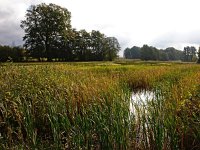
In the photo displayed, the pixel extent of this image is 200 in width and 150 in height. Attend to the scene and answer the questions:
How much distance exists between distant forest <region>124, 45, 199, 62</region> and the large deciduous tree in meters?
46.9

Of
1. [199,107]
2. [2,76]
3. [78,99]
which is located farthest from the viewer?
[2,76]

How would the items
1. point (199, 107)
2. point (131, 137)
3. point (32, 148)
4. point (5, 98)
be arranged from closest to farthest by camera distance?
point (32, 148) < point (131, 137) < point (199, 107) < point (5, 98)

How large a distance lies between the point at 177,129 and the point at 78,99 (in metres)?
3.65

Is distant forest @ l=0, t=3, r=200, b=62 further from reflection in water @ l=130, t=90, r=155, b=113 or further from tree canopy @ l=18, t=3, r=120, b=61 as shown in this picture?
reflection in water @ l=130, t=90, r=155, b=113

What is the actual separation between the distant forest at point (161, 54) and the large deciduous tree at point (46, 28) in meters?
46.9

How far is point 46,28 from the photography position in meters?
56.7

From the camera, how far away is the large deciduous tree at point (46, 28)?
56.0 metres

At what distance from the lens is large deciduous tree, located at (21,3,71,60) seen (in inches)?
2203

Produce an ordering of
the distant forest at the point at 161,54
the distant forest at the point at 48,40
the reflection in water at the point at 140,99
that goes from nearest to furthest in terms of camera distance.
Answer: the reflection in water at the point at 140,99 < the distant forest at the point at 48,40 < the distant forest at the point at 161,54

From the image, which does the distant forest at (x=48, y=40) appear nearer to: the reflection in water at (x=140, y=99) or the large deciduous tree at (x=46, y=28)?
the large deciduous tree at (x=46, y=28)

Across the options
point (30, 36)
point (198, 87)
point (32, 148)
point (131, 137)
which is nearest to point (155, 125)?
point (131, 137)

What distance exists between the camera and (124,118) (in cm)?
621

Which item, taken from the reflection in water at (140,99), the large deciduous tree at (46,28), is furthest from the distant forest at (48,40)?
the reflection in water at (140,99)

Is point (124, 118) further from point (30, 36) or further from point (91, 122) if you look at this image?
point (30, 36)
